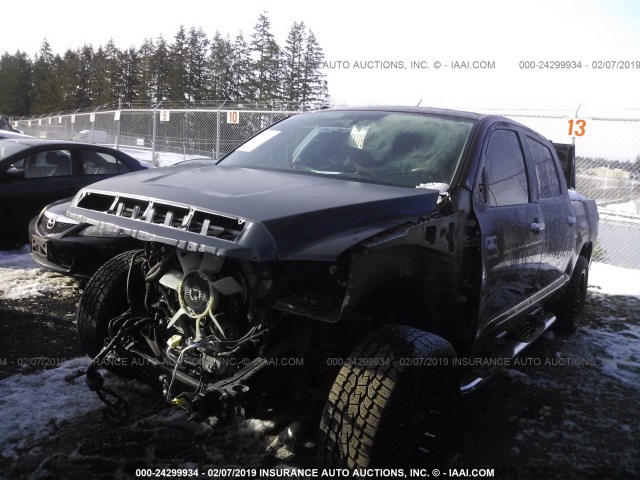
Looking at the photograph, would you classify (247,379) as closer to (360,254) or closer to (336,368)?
(336,368)

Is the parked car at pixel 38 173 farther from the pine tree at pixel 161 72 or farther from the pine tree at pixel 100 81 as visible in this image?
the pine tree at pixel 100 81

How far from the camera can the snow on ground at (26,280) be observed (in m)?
5.26

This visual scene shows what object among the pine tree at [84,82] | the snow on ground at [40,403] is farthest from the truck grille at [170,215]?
the pine tree at [84,82]

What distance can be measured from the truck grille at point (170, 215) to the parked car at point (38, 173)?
4927mm

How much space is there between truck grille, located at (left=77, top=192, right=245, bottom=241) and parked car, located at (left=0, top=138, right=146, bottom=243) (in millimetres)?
4927

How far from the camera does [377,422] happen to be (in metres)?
2.16

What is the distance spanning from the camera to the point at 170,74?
42.2m

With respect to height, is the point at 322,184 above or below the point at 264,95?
below

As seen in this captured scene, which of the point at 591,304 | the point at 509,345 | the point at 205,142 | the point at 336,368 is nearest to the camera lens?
the point at 336,368

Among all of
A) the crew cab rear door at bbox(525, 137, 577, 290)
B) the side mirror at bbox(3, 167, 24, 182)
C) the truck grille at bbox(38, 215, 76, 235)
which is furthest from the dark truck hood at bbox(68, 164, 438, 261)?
the side mirror at bbox(3, 167, 24, 182)

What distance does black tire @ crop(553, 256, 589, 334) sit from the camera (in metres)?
5.27

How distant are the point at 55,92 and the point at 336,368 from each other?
207 feet

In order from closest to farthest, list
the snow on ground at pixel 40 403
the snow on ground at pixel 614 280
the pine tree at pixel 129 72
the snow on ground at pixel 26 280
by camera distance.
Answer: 1. the snow on ground at pixel 40 403
2. the snow on ground at pixel 26 280
3. the snow on ground at pixel 614 280
4. the pine tree at pixel 129 72

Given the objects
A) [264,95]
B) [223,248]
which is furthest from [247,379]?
[264,95]
